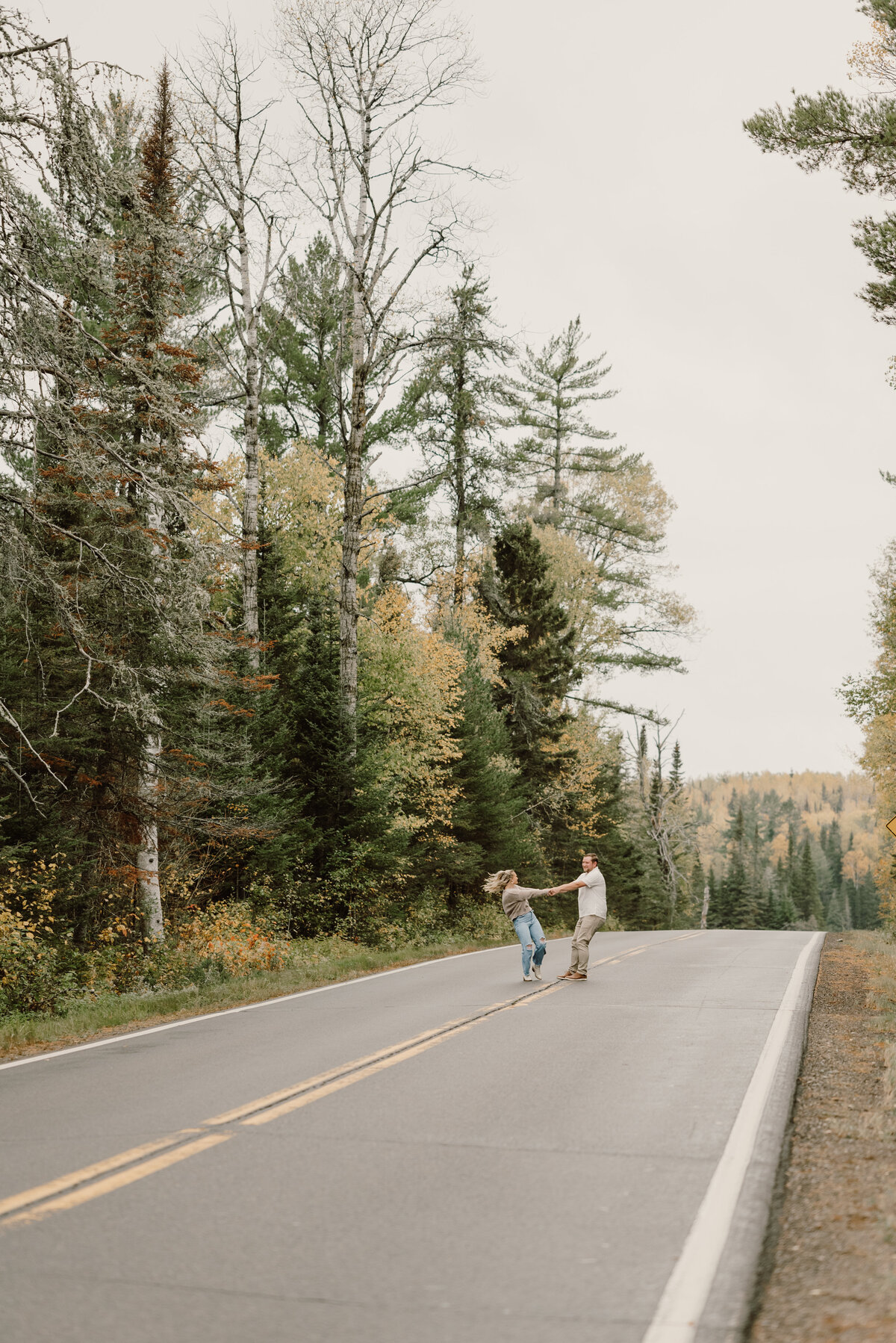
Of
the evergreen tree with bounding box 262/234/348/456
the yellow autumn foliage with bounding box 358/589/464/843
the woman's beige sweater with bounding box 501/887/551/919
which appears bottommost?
the woman's beige sweater with bounding box 501/887/551/919

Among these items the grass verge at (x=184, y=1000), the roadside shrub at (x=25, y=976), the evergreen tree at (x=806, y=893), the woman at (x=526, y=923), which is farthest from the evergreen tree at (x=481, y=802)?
the evergreen tree at (x=806, y=893)

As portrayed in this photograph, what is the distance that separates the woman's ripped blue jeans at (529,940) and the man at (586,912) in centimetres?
46

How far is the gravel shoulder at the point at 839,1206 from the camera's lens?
→ 3914 millimetres

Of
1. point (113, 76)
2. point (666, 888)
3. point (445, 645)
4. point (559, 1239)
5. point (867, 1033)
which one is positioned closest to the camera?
point (559, 1239)

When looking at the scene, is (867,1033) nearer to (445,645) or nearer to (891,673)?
(445,645)

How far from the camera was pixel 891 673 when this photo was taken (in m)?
35.0

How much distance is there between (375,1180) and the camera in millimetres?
5445

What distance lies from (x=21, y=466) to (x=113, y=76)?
9.44 metres

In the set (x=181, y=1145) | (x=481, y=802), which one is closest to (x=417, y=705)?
(x=481, y=802)

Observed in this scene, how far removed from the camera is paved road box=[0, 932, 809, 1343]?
3893 millimetres

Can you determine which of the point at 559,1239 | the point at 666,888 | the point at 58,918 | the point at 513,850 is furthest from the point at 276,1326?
the point at 666,888

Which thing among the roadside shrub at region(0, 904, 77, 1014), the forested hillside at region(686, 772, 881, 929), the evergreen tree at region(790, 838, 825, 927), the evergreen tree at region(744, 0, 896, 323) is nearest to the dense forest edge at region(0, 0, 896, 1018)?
the roadside shrub at region(0, 904, 77, 1014)

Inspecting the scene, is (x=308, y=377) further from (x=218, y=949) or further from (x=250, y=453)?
(x=218, y=949)

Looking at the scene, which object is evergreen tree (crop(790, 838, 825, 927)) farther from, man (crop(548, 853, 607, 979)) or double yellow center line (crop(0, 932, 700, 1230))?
double yellow center line (crop(0, 932, 700, 1230))
